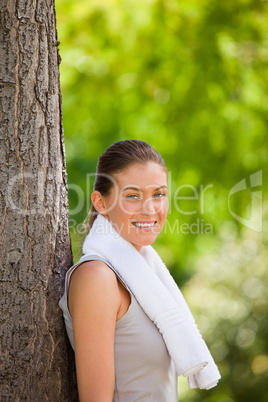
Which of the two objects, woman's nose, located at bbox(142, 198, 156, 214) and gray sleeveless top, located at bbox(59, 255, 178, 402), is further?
woman's nose, located at bbox(142, 198, 156, 214)

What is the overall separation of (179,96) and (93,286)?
115 inches

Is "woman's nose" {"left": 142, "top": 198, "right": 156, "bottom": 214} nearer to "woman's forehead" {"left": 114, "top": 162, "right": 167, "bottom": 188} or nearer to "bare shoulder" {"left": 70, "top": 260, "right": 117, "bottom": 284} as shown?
"woman's forehead" {"left": 114, "top": 162, "right": 167, "bottom": 188}

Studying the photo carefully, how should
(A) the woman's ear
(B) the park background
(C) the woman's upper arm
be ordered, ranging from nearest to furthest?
(C) the woman's upper arm, (A) the woman's ear, (B) the park background

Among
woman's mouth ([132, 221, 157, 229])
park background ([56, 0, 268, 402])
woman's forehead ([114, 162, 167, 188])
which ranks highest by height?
park background ([56, 0, 268, 402])

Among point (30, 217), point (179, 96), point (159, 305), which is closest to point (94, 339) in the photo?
point (159, 305)

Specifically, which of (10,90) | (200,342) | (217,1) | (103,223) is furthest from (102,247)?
(217,1)

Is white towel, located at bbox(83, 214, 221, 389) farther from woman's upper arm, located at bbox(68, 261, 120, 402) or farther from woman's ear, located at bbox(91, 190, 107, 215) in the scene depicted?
woman's upper arm, located at bbox(68, 261, 120, 402)

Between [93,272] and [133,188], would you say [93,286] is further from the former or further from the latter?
[133,188]

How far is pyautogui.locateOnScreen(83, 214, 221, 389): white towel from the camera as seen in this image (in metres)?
1.76

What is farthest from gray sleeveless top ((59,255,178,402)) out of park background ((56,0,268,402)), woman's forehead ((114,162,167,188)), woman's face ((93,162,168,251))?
park background ((56,0,268,402))

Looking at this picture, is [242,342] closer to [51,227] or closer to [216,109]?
[216,109]

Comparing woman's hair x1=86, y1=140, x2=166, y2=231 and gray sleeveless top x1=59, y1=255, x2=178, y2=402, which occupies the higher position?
woman's hair x1=86, y1=140, x2=166, y2=231

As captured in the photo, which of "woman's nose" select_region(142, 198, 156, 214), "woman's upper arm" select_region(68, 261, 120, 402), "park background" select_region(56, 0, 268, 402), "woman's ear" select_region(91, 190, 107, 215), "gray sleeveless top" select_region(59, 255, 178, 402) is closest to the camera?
"woman's upper arm" select_region(68, 261, 120, 402)

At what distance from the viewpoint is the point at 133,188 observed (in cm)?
193
